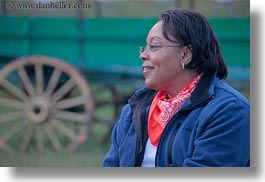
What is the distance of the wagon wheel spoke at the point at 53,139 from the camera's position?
127 inches

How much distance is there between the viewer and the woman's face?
2416 mm

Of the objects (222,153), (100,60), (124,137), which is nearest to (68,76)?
(100,60)

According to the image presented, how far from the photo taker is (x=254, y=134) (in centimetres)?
304

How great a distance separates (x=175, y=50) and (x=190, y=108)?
0.83ft

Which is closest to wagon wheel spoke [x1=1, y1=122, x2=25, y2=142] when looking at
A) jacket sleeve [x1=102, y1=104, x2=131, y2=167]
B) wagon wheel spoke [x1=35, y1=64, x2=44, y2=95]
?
wagon wheel spoke [x1=35, y1=64, x2=44, y2=95]

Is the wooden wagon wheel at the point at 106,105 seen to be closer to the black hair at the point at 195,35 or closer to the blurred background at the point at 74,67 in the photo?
the blurred background at the point at 74,67

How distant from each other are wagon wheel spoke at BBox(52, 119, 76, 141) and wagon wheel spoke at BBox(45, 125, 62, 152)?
1.4 inches

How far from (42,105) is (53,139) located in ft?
0.65

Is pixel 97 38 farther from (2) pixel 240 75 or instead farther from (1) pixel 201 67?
(1) pixel 201 67

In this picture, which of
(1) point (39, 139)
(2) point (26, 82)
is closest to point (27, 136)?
(1) point (39, 139)

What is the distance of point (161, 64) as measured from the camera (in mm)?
2441

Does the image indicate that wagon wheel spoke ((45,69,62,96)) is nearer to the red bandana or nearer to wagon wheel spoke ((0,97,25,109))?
wagon wheel spoke ((0,97,25,109))

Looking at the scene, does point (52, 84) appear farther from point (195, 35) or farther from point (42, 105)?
point (195, 35)

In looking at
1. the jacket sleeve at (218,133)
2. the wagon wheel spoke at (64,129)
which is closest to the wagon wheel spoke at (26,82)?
the wagon wheel spoke at (64,129)
